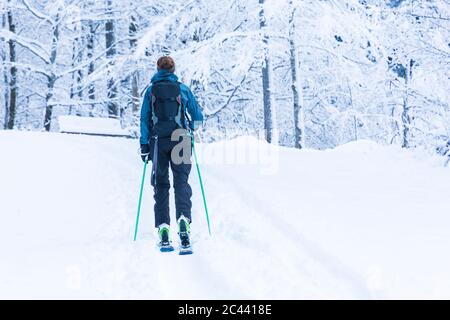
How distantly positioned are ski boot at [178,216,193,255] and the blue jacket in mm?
1040

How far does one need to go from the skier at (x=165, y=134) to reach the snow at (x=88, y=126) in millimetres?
12611

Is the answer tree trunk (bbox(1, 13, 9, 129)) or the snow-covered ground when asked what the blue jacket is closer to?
the snow-covered ground

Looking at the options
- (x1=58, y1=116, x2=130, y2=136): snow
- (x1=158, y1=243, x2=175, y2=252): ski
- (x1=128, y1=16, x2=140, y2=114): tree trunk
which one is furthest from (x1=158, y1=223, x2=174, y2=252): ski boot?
(x1=128, y1=16, x2=140, y2=114): tree trunk

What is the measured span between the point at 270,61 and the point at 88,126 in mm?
8116

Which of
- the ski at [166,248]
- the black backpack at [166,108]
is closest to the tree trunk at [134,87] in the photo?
the black backpack at [166,108]

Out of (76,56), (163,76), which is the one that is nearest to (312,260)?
(163,76)

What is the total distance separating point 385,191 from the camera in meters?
7.34

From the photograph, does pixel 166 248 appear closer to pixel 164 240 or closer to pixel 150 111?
pixel 164 240

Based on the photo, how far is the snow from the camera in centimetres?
1756

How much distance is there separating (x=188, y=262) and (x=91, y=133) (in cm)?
1380

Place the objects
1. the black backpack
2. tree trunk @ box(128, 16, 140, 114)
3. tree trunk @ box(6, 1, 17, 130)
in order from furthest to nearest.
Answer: tree trunk @ box(6, 1, 17, 130)
tree trunk @ box(128, 16, 140, 114)
the black backpack

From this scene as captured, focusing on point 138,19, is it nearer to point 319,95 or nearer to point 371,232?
point 319,95
